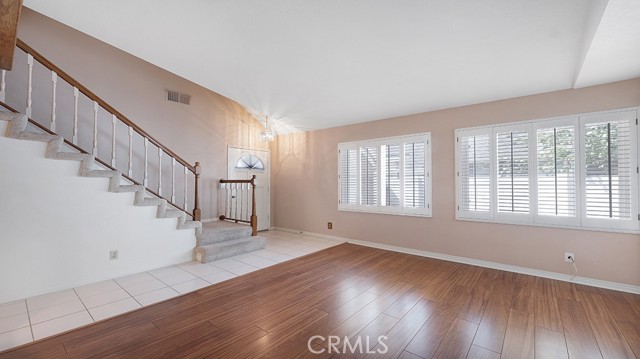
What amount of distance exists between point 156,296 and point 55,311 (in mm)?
810

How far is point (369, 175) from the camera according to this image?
516cm

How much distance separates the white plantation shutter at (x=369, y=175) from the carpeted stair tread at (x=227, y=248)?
219 centimetres

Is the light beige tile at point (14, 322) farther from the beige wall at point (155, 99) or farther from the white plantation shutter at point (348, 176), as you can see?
the white plantation shutter at point (348, 176)

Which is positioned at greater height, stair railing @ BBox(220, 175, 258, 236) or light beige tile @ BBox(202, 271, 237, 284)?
stair railing @ BBox(220, 175, 258, 236)

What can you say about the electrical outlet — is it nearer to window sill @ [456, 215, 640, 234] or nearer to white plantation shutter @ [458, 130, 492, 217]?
window sill @ [456, 215, 640, 234]

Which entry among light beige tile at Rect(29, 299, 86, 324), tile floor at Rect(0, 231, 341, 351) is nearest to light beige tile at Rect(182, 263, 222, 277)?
tile floor at Rect(0, 231, 341, 351)

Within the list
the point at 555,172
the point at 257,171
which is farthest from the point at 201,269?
the point at 555,172

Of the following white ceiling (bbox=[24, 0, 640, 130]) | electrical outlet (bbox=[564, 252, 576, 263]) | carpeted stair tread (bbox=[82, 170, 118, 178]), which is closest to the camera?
white ceiling (bbox=[24, 0, 640, 130])

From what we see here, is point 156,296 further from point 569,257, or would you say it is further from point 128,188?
point 569,257

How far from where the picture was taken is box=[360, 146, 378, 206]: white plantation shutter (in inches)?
200

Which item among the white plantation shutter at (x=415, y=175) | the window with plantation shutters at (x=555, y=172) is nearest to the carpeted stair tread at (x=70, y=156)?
the white plantation shutter at (x=415, y=175)

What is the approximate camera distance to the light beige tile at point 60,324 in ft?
6.89

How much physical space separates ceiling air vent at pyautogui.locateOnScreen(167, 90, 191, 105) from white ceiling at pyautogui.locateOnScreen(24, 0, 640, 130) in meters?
0.84

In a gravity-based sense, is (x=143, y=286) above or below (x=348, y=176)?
below
